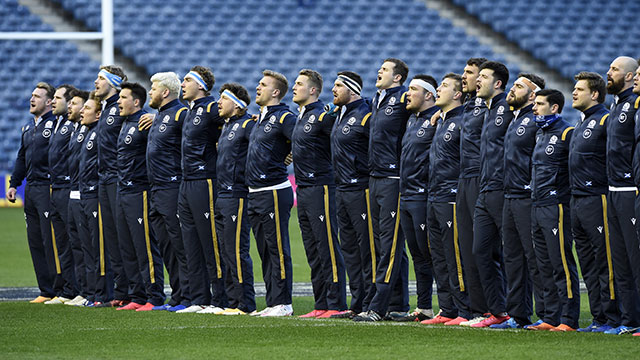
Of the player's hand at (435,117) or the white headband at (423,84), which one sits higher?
the white headband at (423,84)

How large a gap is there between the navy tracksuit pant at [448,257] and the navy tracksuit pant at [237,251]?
5.62 ft

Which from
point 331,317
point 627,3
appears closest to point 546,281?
point 331,317

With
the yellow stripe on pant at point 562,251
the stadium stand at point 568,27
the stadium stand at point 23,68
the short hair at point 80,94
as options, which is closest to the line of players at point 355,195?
the yellow stripe on pant at point 562,251

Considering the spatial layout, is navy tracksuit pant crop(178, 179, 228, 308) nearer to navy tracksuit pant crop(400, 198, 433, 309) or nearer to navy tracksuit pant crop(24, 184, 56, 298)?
navy tracksuit pant crop(400, 198, 433, 309)

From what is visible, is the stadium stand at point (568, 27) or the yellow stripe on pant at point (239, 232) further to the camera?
the stadium stand at point (568, 27)

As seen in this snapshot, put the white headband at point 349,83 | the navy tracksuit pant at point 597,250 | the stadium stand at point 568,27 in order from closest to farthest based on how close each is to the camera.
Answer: the navy tracksuit pant at point 597,250, the white headband at point 349,83, the stadium stand at point 568,27

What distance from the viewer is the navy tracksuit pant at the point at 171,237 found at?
10164mm

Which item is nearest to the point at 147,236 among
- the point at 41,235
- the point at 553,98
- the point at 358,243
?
the point at 41,235

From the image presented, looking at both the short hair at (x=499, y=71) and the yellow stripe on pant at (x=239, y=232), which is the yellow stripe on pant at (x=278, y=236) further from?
the short hair at (x=499, y=71)

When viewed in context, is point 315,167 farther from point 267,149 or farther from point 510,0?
point 510,0

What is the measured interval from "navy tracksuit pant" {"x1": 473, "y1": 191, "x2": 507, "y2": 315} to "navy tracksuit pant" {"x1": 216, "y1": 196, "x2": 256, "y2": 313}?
213 centimetres

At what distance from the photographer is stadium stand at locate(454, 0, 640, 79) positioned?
26.8m

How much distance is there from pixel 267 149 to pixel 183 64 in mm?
15936

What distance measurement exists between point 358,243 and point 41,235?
387 cm
